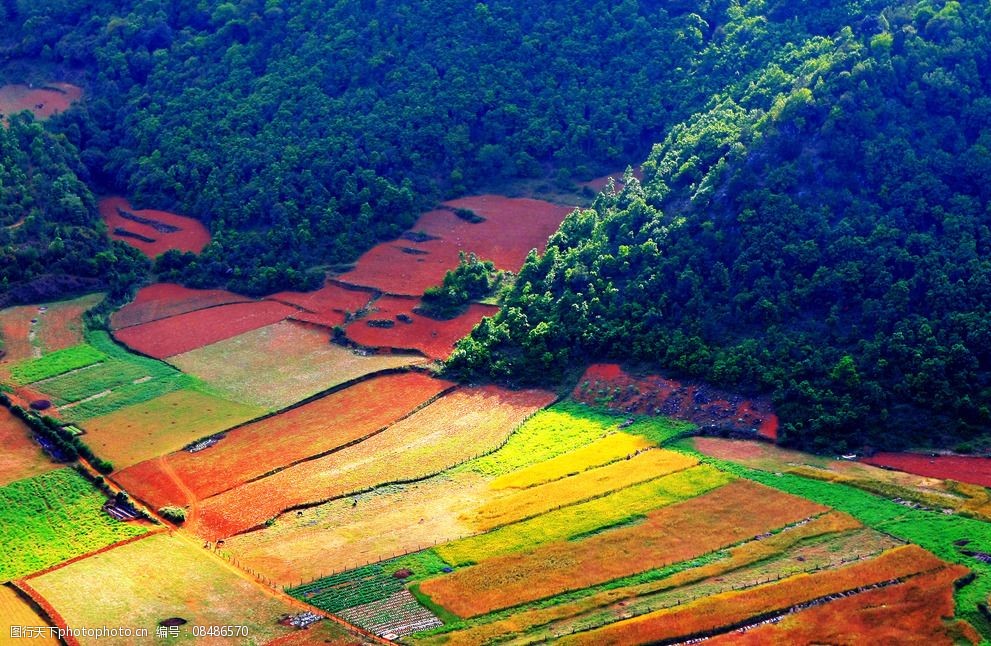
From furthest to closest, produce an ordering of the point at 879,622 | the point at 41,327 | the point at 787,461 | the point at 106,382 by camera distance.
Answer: the point at 41,327 → the point at 106,382 → the point at 787,461 → the point at 879,622

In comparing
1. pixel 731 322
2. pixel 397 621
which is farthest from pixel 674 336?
pixel 397 621

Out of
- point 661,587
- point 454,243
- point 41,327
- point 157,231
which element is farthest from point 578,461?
point 157,231

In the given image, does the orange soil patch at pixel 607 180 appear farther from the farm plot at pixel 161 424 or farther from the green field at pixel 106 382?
the green field at pixel 106 382

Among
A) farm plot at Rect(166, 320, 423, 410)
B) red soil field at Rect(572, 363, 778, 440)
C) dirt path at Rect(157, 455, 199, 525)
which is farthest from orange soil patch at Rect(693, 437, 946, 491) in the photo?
dirt path at Rect(157, 455, 199, 525)

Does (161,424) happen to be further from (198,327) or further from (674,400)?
(674,400)

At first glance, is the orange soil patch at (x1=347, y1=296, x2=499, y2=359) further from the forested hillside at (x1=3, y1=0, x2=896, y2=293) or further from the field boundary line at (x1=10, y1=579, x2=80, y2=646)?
the field boundary line at (x1=10, y1=579, x2=80, y2=646)

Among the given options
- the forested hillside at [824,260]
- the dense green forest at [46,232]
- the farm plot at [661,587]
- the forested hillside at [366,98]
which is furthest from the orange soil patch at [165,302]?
the farm plot at [661,587]
